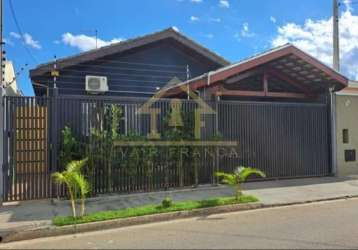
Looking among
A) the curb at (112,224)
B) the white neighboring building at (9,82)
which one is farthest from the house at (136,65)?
the curb at (112,224)

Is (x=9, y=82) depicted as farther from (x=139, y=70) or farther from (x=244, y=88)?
(x=244, y=88)

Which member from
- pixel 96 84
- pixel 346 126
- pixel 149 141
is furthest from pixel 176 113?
pixel 346 126

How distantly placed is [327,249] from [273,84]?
9804 mm

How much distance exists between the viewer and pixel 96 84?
14906mm

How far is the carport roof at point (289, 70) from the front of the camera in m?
Result: 12.2

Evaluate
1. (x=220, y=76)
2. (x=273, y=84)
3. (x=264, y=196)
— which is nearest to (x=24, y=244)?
(x=264, y=196)

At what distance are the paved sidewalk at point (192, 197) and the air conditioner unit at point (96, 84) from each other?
5742 millimetres

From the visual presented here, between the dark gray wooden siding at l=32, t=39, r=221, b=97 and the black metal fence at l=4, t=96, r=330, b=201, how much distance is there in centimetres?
488

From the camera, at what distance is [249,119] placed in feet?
41.8

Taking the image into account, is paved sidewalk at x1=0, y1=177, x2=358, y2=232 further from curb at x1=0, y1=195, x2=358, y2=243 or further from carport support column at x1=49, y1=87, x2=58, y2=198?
carport support column at x1=49, y1=87, x2=58, y2=198

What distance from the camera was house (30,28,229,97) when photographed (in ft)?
49.1

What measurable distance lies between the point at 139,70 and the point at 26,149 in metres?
7.35

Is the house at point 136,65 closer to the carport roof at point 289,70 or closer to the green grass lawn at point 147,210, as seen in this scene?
the carport roof at point 289,70

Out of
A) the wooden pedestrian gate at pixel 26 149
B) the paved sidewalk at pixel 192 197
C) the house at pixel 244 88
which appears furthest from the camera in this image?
the house at pixel 244 88
